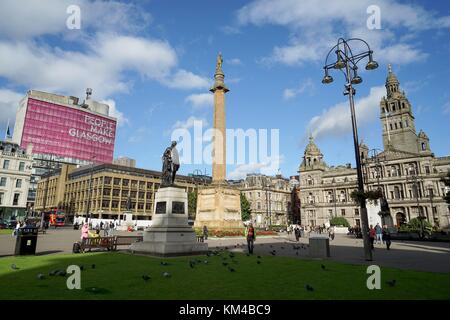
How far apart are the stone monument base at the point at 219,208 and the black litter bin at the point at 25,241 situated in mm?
19272

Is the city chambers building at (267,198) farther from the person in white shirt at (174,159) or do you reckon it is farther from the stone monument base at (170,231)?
the stone monument base at (170,231)

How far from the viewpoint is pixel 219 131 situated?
3616cm

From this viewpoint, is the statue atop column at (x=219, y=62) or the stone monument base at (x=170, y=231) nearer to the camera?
the stone monument base at (x=170, y=231)

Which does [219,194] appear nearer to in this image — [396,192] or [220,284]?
[220,284]

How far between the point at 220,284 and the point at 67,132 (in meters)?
126

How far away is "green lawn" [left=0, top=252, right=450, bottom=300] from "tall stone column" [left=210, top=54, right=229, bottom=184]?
2381cm

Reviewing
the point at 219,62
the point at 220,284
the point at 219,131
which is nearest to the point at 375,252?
the point at 220,284

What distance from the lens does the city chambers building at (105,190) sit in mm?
78625

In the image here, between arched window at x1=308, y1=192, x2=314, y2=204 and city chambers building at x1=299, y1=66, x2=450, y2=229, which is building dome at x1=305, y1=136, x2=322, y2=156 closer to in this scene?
city chambers building at x1=299, y1=66, x2=450, y2=229

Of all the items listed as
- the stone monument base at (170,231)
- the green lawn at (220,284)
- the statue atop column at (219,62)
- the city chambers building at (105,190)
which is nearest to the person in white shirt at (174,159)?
the stone monument base at (170,231)

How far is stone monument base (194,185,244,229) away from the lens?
33.2 metres

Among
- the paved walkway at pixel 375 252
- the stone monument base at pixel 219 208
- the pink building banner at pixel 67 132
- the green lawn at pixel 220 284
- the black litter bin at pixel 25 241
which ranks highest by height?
the pink building banner at pixel 67 132

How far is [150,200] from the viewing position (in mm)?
88250
